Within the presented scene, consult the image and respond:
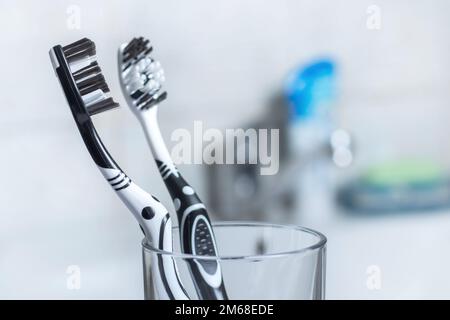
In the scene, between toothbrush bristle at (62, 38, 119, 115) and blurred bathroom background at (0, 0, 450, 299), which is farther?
blurred bathroom background at (0, 0, 450, 299)

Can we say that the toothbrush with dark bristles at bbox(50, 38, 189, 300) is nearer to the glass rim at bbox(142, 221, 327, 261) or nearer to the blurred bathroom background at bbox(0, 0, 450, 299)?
the glass rim at bbox(142, 221, 327, 261)

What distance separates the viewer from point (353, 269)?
930mm

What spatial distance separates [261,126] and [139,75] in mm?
499

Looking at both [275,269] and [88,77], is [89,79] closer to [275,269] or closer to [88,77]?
[88,77]

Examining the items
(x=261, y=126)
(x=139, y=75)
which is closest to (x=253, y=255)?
(x=139, y=75)

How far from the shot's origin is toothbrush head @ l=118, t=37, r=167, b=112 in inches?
16.3

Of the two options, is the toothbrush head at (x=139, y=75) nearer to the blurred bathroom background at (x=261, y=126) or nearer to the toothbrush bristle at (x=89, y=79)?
the toothbrush bristle at (x=89, y=79)

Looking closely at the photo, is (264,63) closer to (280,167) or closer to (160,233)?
(280,167)

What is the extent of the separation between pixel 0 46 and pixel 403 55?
1.89 feet

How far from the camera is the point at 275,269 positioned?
1.10 ft

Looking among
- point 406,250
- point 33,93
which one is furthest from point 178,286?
point 406,250

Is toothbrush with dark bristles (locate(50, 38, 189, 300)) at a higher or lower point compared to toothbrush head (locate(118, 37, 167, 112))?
lower

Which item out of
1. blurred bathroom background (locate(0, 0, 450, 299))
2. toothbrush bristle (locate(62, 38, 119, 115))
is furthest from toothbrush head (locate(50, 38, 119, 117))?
blurred bathroom background (locate(0, 0, 450, 299))

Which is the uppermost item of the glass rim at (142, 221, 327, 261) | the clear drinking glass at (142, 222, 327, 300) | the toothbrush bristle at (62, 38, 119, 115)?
the toothbrush bristle at (62, 38, 119, 115)
